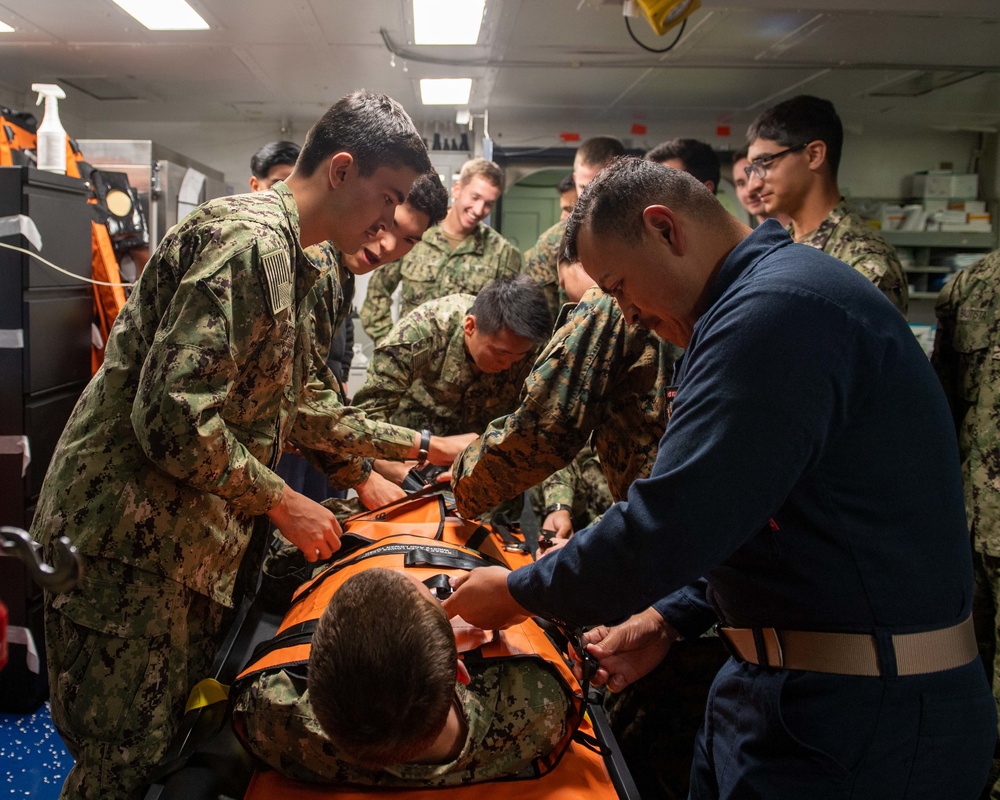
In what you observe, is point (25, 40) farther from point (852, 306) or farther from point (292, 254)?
point (852, 306)

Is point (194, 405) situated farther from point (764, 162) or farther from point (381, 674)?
point (764, 162)

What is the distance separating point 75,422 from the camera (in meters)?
1.62

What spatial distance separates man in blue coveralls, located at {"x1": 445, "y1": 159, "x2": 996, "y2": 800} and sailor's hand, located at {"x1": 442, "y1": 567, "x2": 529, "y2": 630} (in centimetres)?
8

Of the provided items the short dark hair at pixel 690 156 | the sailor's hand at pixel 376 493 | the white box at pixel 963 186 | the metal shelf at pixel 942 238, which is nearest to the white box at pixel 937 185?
the white box at pixel 963 186

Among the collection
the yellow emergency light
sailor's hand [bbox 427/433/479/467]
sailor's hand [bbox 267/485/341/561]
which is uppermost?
the yellow emergency light

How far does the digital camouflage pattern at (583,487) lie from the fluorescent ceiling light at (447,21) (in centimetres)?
260

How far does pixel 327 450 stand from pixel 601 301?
1.01 meters

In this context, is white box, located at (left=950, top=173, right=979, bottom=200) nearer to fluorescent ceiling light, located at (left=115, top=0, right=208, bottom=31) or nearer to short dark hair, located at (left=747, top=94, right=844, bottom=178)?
short dark hair, located at (left=747, top=94, right=844, bottom=178)

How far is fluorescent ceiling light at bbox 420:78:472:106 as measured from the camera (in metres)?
5.73

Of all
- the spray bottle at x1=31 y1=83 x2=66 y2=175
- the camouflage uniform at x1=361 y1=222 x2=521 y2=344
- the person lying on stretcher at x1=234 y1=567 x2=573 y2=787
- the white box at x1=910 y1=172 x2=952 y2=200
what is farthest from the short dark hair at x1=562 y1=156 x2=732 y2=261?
the white box at x1=910 y1=172 x2=952 y2=200

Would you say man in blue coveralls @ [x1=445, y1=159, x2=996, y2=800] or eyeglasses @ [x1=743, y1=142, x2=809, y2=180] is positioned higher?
eyeglasses @ [x1=743, y1=142, x2=809, y2=180]

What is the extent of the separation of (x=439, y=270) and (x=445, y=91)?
6.75 ft

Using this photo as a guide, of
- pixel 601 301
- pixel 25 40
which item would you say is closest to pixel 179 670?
pixel 601 301

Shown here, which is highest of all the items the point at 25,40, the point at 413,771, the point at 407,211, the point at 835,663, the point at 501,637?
the point at 25,40
